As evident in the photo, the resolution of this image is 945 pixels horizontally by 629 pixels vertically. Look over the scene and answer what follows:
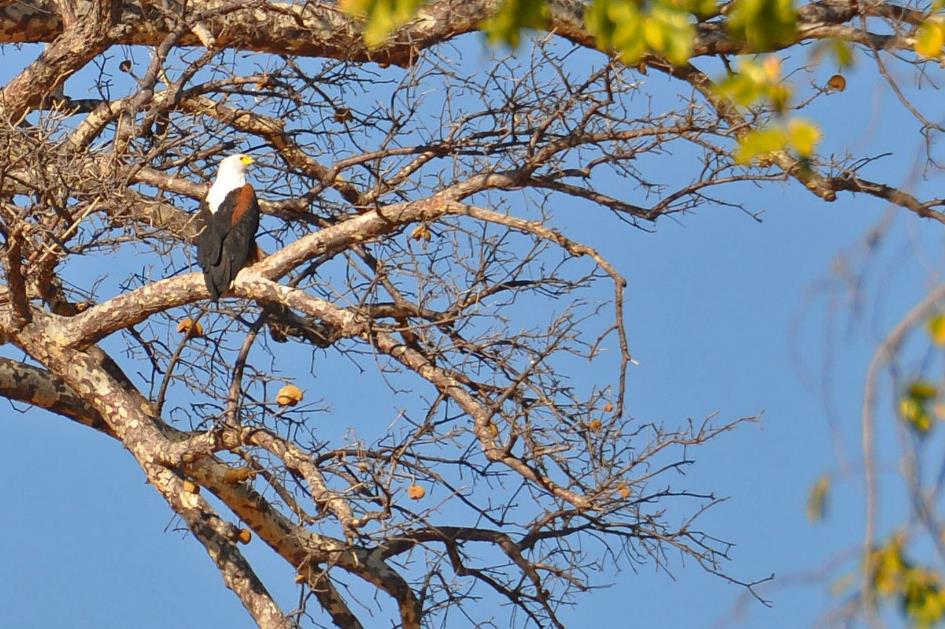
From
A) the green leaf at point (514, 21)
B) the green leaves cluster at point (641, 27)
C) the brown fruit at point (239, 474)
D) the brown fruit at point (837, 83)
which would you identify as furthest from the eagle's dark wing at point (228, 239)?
the green leaves cluster at point (641, 27)

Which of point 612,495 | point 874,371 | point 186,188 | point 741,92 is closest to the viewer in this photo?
point 874,371

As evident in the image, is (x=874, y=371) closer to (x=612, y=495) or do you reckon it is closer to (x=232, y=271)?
(x=612, y=495)

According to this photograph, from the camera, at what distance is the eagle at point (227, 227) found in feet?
20.3

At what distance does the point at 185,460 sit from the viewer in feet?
20.1

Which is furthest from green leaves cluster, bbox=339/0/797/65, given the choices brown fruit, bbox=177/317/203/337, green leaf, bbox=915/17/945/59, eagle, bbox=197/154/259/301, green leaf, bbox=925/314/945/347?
brown fruit, bbox=177/317/203/337

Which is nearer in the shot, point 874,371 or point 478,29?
point 874,371

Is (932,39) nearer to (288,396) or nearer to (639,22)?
(639,22)

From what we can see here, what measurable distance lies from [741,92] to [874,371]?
0.49m

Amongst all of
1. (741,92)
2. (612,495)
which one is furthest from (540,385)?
(741,92)

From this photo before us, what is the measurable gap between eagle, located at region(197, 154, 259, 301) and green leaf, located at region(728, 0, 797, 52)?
4.16 m

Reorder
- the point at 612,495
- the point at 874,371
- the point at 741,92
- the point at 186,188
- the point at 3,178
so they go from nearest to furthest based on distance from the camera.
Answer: the point at 874,371, the point at 741,92, the point at 3,178, the point at 612,495, the point at 186,188

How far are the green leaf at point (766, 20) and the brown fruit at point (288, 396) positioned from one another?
3.66 m

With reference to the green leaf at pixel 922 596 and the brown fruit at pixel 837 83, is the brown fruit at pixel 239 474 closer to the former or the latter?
the brown fruit at pixel 837 83

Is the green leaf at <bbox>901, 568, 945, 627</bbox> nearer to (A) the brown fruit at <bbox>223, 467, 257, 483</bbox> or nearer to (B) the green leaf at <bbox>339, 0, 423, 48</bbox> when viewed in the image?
(B) the green leaf at <bbox>339, 0, 423, 48</bbox>
